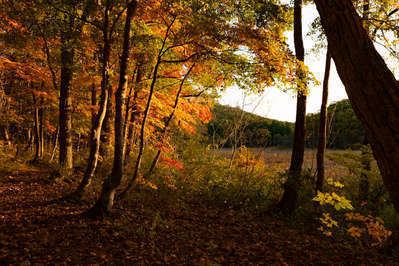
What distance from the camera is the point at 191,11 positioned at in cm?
764

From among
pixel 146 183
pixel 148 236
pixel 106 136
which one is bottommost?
pixel 148 236

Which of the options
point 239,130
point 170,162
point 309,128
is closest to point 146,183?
point 170,162

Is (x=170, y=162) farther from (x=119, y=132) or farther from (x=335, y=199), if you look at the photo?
(x=335, y=199)

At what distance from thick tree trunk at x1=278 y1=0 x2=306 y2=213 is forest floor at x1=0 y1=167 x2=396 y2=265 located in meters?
0.77

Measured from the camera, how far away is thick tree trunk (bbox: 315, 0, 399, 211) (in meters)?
1.45

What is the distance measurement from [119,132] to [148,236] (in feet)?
8.15

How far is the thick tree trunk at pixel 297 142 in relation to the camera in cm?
934

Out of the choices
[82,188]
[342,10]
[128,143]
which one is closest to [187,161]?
[128,143]

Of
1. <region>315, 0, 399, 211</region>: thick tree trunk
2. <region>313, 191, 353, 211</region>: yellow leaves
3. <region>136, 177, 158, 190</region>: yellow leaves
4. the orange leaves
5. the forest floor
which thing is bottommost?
the forest floor

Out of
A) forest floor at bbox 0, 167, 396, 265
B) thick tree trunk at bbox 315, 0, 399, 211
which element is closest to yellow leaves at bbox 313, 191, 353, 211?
forest floor at bbox 0, 167, 396, 265

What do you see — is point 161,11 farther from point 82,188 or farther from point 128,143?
point 128,143

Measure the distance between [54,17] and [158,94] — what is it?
472 cm

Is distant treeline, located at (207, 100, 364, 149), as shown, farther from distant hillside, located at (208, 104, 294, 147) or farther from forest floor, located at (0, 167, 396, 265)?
forest floor, located at (0, 167, 396, 265)

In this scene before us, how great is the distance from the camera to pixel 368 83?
1528mm
